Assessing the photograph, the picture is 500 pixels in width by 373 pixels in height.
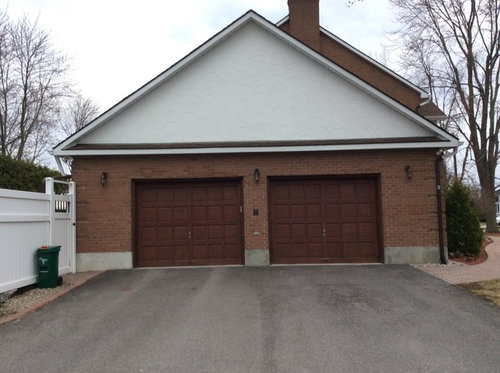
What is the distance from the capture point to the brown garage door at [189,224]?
10.6 meters

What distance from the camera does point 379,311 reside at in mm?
6305

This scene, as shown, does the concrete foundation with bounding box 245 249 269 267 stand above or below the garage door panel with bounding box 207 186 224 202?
below

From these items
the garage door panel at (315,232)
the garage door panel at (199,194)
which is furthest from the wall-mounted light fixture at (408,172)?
the garage door panel at (199,194)

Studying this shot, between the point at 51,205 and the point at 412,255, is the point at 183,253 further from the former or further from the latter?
the point at 412,255

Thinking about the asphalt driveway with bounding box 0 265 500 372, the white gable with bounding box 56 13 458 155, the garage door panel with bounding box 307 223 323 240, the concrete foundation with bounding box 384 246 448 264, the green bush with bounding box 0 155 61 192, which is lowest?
the asphalt driveway with bounding box 0 265 500 372

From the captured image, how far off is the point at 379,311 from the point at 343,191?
484 cm

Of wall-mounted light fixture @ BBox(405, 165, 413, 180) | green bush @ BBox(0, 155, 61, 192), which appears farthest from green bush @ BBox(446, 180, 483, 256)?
green bush @ BBox(0, 155, 61, 192)

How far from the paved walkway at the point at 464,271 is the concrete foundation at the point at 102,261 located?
7670 millimetres

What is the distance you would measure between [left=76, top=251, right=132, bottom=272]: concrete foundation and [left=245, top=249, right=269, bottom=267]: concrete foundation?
3.17 meters

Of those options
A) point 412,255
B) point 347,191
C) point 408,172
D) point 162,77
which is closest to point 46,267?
point 162,77

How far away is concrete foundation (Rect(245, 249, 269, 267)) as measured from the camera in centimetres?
1038

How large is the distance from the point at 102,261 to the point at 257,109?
5.88 m

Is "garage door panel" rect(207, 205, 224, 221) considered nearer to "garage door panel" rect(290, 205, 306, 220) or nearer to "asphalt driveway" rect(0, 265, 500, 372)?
"garage door panel" rect(290, 205, 306, 220)

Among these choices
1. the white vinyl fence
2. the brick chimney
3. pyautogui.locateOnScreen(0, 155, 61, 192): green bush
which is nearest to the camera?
the white vinyl fence
